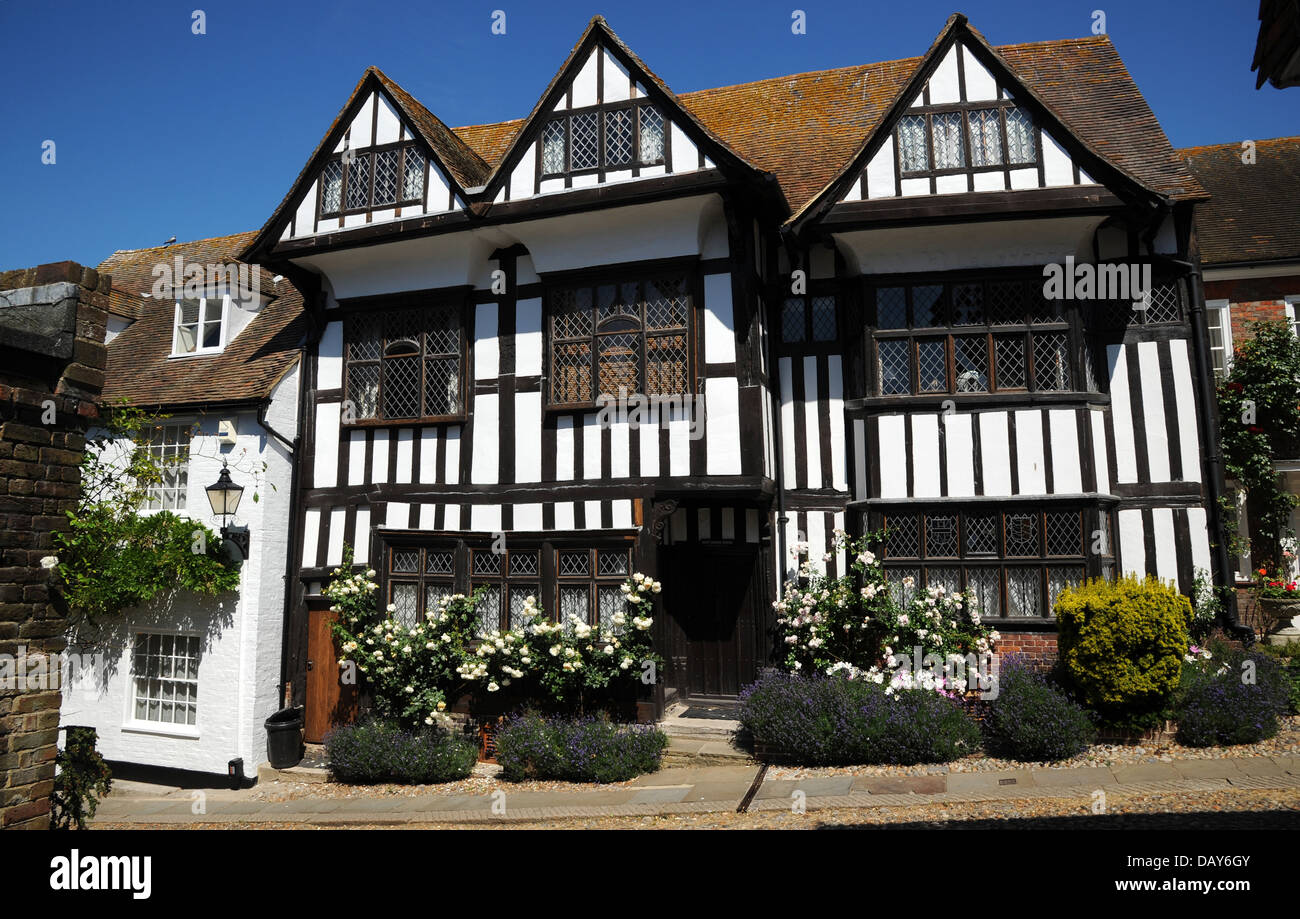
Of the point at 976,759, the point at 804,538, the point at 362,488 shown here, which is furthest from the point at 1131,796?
the point at 362,488

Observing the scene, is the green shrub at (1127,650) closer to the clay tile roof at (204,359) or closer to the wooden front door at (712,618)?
the wooden front door at (712,618)

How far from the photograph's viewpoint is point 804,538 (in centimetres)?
1188

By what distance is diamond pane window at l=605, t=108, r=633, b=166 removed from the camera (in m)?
11.4

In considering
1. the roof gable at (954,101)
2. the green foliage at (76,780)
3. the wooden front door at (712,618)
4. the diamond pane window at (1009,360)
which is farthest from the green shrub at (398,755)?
the diamond pane window at (1009,360)

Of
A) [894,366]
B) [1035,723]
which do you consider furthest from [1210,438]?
[1035,723]

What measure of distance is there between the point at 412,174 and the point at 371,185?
0.69 meters

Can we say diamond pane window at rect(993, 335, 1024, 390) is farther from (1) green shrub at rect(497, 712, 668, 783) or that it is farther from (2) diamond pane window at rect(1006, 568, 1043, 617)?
(1) green shrub at rect(497, 712, 668, 783)

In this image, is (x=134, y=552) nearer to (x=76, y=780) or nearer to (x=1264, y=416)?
(x=76, y=780)

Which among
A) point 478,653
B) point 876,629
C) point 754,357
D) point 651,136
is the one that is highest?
point 651,136

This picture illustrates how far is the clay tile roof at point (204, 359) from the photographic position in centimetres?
1318

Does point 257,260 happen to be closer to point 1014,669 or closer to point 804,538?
A: point 804,538

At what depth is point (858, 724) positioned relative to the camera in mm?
9484
